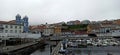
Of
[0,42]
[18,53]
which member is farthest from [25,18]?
[18,53]

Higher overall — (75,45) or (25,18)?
(25,18)

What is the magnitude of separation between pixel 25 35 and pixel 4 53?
36.8 m

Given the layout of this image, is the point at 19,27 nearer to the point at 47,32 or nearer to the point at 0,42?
the point at 0,42

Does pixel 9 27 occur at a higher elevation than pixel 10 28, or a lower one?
higher

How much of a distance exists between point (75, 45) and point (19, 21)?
41.6m

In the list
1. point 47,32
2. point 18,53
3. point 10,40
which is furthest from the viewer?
point 47,32

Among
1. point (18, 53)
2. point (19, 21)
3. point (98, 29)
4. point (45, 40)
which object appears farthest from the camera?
point (98, 29)

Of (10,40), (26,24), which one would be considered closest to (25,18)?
(26,24)

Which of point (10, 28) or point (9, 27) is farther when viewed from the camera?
point (10, 28)

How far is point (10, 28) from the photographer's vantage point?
2692 inches

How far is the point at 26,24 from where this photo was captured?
Answer: 279ft

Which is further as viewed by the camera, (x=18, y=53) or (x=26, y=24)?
(x=26, y=24)

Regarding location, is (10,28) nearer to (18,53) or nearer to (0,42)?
(0,42)

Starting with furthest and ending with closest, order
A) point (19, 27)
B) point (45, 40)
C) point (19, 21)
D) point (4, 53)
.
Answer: point (19, 21), point (19, 27), point (45, 40), point (4, 53)
